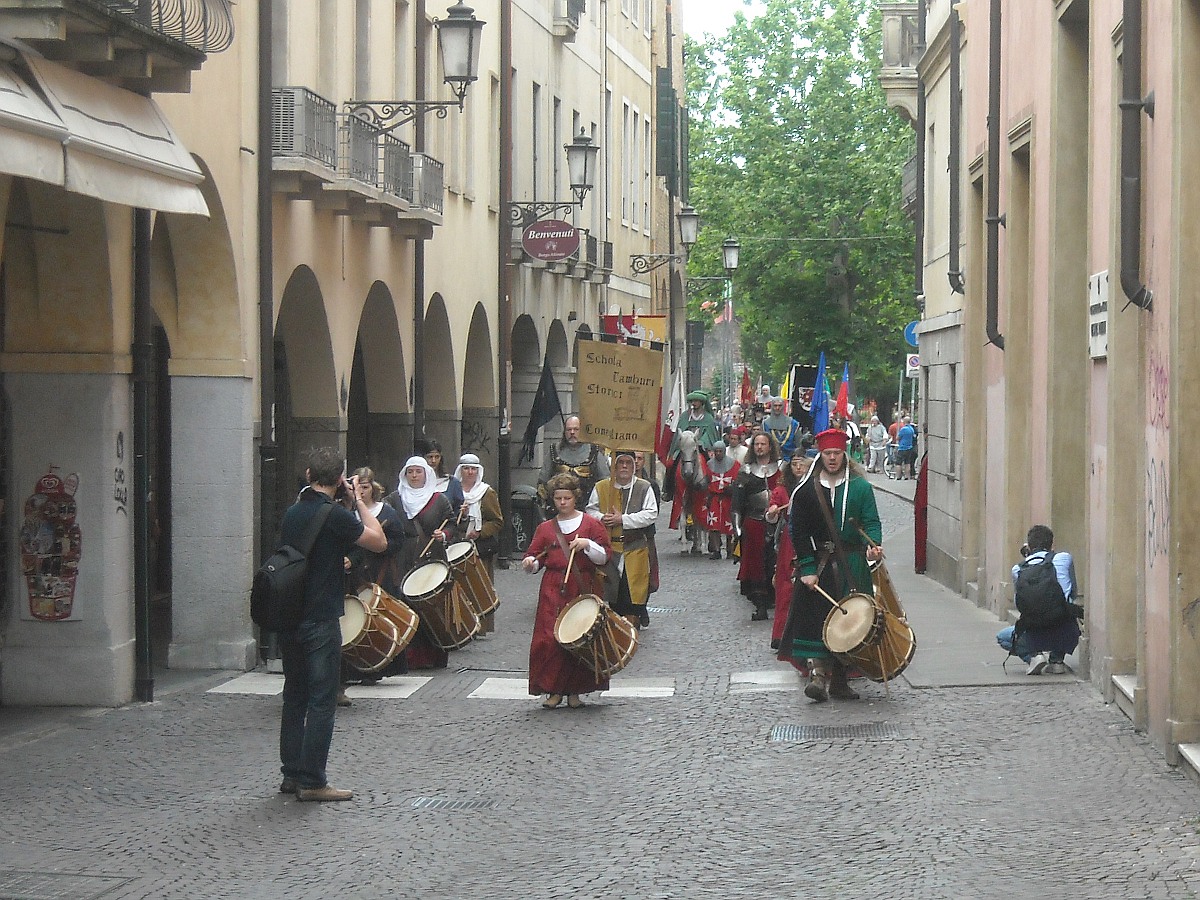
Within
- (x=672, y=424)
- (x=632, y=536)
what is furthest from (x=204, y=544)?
(x=672, y=424)

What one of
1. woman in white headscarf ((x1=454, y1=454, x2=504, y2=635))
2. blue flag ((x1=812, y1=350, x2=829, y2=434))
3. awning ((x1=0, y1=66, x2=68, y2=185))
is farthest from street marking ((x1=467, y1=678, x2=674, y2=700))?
blue flag ((x1=812, y1=350, x2=829, y2=434))

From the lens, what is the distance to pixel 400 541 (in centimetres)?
1496

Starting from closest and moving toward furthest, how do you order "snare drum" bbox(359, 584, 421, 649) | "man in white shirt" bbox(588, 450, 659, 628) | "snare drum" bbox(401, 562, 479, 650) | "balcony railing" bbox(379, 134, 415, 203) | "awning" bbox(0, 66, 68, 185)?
1. "awning" bbox(0, 66, 68, 185)
2. "snare drum" bbox(359, 584, 421, 649)
3. "snare drum" bbox(401, 562, 479, 650)
4. "man in white shirt" bbox(588, 450, 659, 628)
5. "balcony railing" bbox(379, 134, 415, 203)

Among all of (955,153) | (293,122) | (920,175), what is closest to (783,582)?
(293,122)

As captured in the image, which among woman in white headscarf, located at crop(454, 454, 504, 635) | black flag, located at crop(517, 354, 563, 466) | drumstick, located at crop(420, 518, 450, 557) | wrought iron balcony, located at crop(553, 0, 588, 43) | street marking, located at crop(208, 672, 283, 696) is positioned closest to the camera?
street marking, located at crop(208, 672, 283, 696)


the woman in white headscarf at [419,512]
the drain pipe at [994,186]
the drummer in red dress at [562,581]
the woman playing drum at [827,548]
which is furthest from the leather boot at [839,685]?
the drain pipe at [994,186]

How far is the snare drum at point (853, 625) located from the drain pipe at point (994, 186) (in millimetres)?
6169

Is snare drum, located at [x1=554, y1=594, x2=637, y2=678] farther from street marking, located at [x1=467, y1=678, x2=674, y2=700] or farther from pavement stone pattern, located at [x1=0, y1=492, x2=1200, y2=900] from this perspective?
street marking, located at [x1=467, y1=678, x2=674, y2=700]

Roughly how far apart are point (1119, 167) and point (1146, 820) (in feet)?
15.3

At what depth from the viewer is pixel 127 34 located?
11141mm

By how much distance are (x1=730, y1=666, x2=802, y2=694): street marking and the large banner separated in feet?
16.4

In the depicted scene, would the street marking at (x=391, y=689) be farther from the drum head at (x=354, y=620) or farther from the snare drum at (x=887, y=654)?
the snare drum at (x=887, y=654)

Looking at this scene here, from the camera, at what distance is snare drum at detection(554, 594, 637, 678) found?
517 inches

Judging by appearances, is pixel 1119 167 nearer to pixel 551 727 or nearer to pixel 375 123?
pixel 551 727
